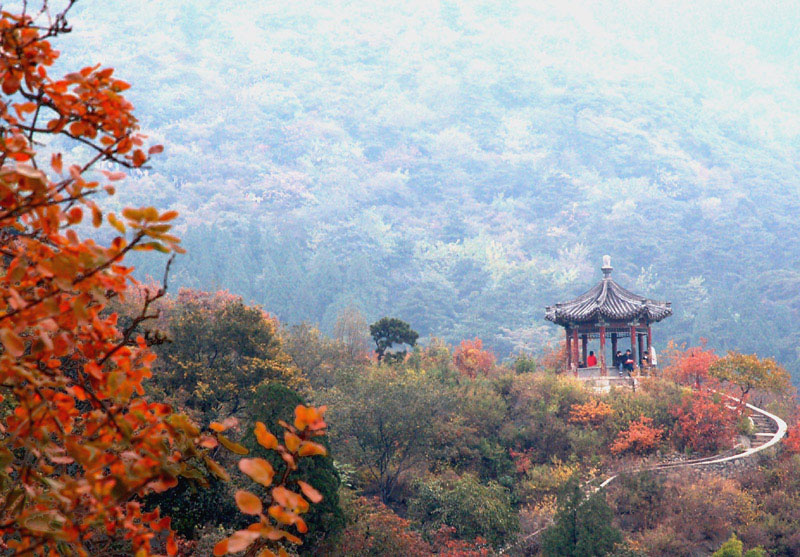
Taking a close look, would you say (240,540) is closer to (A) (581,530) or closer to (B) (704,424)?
(A) (581,530)

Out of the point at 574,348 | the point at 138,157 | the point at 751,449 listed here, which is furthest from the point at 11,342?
the point at 574,348

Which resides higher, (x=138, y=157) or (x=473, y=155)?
(x=473, y=155)

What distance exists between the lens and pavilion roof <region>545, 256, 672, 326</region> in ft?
63.5

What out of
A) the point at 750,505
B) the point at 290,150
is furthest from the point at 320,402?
the point at 290,150

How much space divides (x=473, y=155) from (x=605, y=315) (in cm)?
5168

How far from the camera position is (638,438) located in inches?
613

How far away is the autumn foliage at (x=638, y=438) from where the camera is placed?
611 inches

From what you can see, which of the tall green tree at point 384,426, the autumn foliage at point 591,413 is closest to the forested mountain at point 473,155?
the tall green tree at point 384,426

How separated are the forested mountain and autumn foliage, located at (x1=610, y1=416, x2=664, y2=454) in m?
26.2

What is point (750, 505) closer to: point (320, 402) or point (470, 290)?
point (320, 402)

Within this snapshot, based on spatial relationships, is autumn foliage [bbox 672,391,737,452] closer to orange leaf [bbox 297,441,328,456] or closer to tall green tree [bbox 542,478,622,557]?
tall green tree [bbox 542,478,622,557]

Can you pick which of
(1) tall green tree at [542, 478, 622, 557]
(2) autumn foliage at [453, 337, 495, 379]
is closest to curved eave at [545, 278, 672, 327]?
(2) autumn foliage at [453, 337, 495, 379]

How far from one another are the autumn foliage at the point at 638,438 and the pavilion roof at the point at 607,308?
12.6ft

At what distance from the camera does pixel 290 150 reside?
220 feet
